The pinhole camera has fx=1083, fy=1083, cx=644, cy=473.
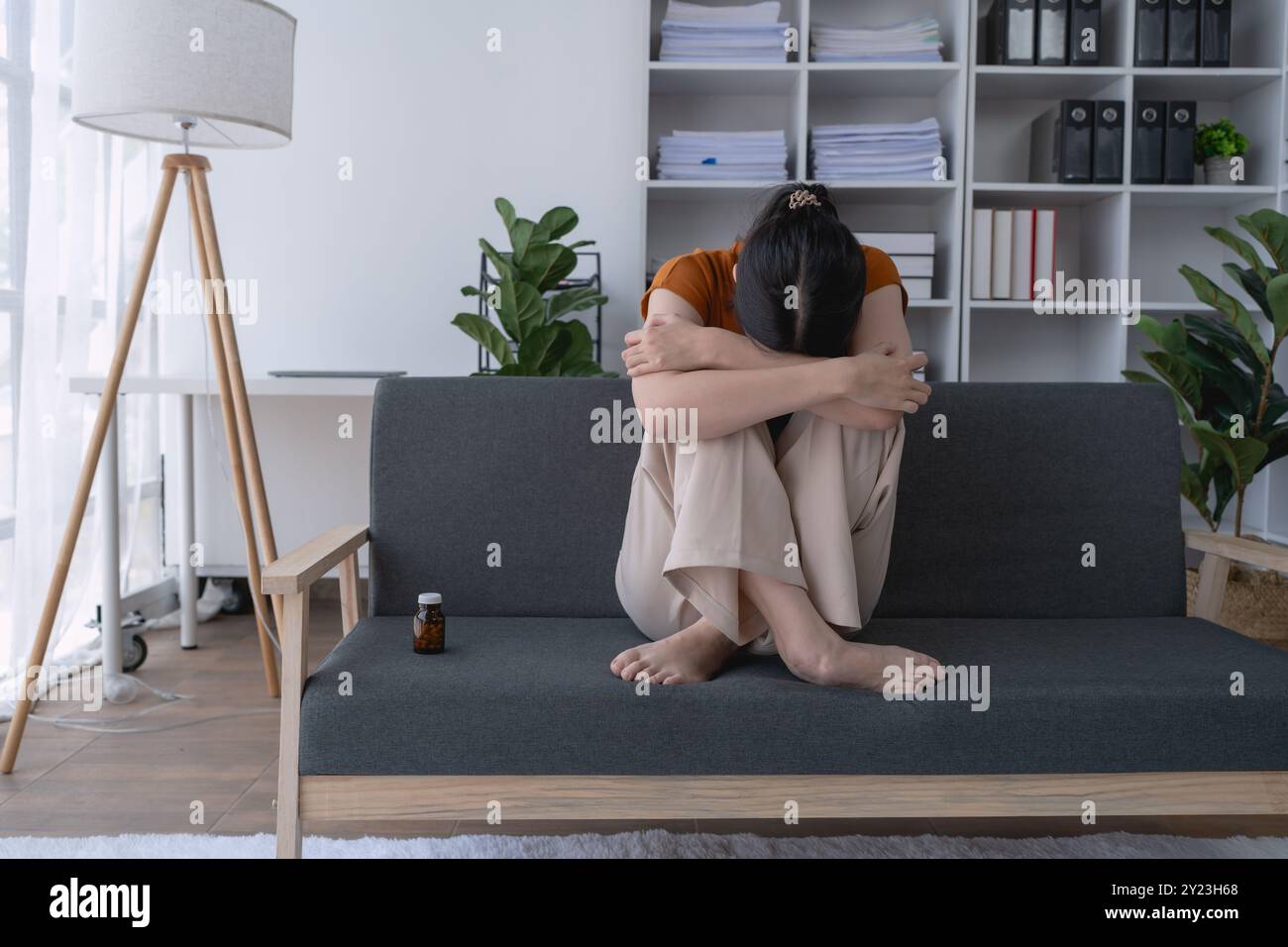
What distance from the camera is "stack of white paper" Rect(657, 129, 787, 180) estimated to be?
322cm

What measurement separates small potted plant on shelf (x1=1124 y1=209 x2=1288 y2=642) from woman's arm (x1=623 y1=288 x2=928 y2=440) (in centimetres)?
166

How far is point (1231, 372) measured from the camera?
2969 millimetres

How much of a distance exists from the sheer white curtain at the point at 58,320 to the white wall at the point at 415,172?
497 millimetres

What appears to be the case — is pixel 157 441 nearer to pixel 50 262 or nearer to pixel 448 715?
pixel 50 262

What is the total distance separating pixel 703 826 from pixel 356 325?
89.0 inches

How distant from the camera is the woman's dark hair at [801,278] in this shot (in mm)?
1565

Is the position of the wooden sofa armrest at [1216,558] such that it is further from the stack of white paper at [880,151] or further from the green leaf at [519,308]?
the green leaf at [519,308]

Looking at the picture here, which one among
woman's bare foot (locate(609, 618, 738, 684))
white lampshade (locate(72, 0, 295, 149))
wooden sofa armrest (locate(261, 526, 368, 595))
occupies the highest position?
white lampshade (locate(72, 0, 295, 149))

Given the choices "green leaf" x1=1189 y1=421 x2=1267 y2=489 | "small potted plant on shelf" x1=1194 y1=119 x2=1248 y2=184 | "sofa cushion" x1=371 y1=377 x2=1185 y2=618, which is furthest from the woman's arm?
"small potted plant on shelf" x1=1194 y1=119 x2=1248 y2=184

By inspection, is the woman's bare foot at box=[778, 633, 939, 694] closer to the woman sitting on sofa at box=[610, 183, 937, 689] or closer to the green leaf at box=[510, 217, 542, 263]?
the woman sitting on sofa at box=[610, 183, 937, 689]

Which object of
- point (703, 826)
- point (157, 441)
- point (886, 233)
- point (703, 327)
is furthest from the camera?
point (157, 441)

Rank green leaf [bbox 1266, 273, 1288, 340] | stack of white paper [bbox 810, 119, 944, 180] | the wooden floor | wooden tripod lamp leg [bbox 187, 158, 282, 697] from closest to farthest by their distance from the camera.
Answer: the wooden floor, wooden tripod lamp leg [bbox 187, 158, 282, 697], green leaf [bbox 1266, 273, 1288, 340], stack of white paper [bbox 810, 119, 944, 180]

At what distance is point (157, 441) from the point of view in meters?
3.52
